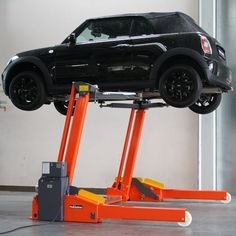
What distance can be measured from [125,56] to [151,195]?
294cm

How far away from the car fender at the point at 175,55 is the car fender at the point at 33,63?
1.46 meters

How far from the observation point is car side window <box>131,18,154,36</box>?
6.15m

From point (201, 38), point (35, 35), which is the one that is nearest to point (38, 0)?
point (35, 35)

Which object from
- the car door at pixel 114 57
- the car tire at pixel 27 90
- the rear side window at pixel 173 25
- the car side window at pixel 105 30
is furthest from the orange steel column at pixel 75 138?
the rear side window at pixel 173 25

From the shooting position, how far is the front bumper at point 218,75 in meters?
5.79

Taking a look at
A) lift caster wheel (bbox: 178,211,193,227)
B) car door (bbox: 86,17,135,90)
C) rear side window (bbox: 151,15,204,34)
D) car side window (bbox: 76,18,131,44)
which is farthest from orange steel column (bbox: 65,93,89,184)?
lift caster wheel (bbox: 178,211,193,227)

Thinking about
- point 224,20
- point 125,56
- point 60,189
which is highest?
point 224,20

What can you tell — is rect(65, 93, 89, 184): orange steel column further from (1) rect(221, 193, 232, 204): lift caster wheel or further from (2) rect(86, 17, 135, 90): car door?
(1) rect(221, 193, 232, 204): lift caster wheel

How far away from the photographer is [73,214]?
19.2ft

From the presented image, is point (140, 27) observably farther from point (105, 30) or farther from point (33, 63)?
point (33, 63)

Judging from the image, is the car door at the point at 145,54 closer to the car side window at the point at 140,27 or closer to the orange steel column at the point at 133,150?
the car side window at the point at 140,27

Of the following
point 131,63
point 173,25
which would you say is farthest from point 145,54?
point 173,25

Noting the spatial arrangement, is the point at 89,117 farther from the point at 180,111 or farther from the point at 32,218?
the point at 32,218

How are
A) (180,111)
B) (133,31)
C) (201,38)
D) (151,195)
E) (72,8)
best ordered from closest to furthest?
1. (201,38)
2. (133,31)
3. (151,195)
4. (180,111)
5. (72,8)
